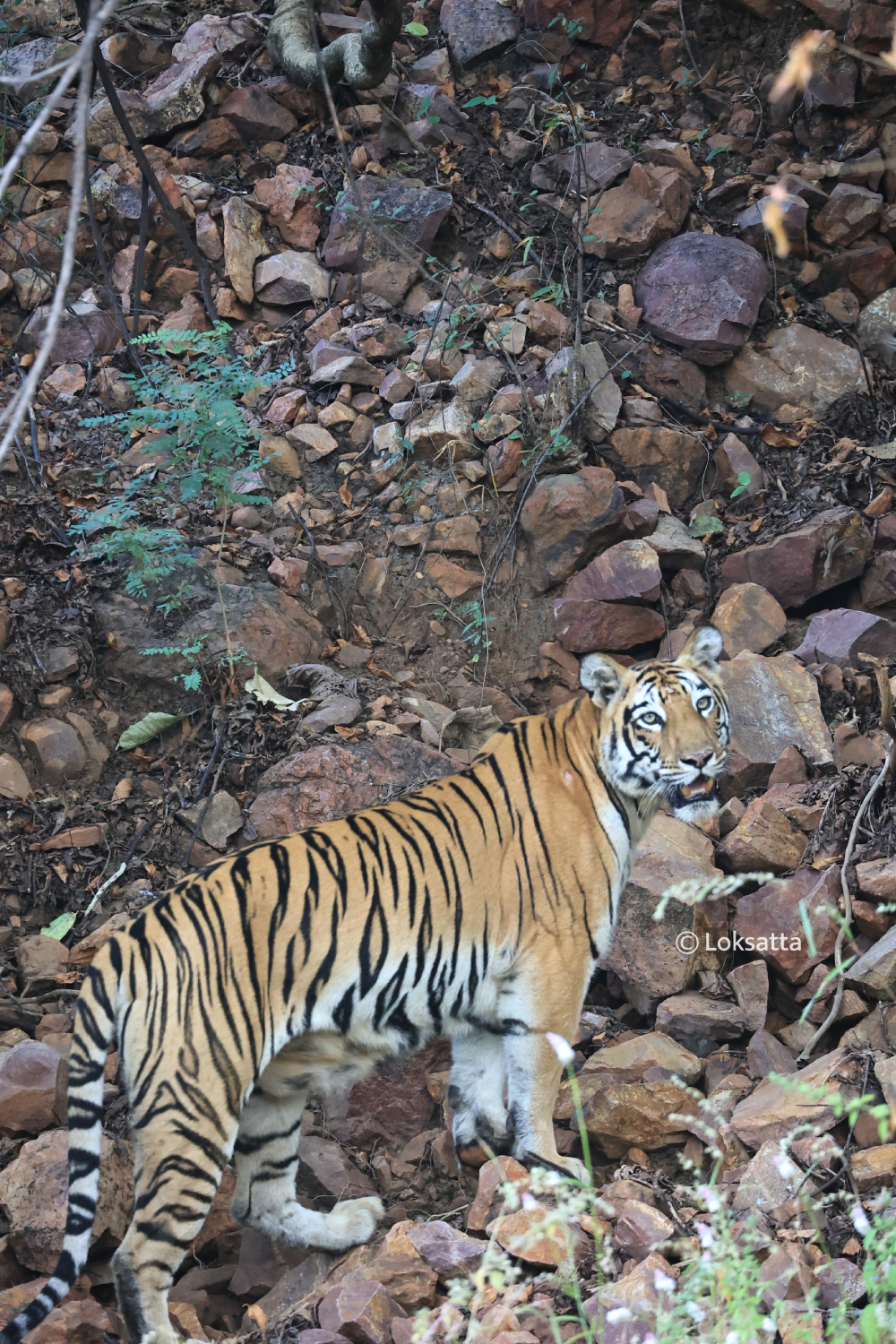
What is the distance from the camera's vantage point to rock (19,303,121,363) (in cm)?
818

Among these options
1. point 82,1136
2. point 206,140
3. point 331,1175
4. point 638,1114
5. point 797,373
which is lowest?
point 331,1175

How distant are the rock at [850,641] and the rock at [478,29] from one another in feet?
20.1

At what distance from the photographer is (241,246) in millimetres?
8719

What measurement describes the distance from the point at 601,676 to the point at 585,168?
5.79 m

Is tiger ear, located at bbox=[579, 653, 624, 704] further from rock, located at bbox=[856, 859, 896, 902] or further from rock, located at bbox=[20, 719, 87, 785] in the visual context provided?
rock, located at bbox=[20, 719, 87, 785]

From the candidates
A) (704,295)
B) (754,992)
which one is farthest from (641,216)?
(754,992)

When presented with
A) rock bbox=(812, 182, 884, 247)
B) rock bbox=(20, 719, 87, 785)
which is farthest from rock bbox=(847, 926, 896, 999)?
rock bbox=(812, 182, 884, 247)

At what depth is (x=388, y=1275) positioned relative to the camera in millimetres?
3658

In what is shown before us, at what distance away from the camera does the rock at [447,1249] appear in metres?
3.66

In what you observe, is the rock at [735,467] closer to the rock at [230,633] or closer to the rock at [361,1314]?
the rock at [230,633]

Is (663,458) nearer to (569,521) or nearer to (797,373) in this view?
(569,521)

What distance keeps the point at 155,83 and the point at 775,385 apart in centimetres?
579

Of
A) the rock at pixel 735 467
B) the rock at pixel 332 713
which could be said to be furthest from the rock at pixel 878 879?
the rock at pixel 735 467

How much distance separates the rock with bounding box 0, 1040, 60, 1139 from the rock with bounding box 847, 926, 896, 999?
10.3 feet
